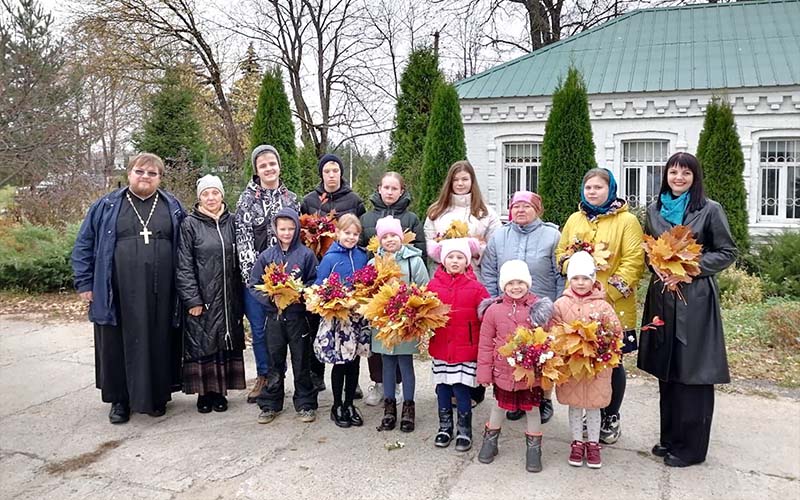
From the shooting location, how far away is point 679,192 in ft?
13.2

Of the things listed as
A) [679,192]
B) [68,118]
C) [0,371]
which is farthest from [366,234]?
[68,118]

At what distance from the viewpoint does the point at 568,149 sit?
11.9 meters

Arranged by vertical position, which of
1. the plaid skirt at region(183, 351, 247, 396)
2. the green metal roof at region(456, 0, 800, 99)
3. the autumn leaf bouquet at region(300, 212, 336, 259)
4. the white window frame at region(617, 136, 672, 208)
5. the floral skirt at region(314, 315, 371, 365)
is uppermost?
the green metal roof at region(456, 0, 800, 99)

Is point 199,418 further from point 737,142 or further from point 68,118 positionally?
point 68,118

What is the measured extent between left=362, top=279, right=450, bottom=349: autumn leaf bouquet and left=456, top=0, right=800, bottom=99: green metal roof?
1129cm

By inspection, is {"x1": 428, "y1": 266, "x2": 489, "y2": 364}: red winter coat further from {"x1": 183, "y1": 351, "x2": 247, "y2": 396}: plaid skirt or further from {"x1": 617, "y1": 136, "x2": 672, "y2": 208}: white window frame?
{"x1": 617, "y1": 136, "x2": 672, "y2": 208}: white window frame

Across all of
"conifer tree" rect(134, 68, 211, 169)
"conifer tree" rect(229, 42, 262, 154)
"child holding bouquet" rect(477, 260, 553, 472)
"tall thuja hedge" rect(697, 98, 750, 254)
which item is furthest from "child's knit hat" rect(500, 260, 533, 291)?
"conifer tree" rect(229, 42, 262, 154)

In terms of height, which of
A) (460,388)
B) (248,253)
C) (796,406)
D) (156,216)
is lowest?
(796,406)

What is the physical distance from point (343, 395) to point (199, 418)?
1.17 metres

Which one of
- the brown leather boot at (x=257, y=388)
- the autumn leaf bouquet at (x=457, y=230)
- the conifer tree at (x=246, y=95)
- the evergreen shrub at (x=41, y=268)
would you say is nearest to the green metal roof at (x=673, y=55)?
the evergreen shrub at (x=41, y=268)

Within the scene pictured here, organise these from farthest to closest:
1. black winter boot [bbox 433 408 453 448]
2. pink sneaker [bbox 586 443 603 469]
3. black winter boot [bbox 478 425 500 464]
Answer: black winter boot [bbox 433 408 453 448] → black winter boot [bbox 478 425 500 464] → pink sneaker [bbox 586 443 603 469]

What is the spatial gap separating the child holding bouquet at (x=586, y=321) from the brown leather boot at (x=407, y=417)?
1206 mm

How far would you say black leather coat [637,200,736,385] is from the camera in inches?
153

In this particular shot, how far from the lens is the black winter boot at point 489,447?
13.5 ft
